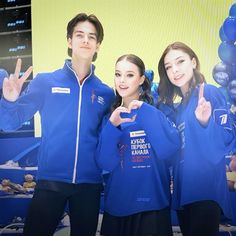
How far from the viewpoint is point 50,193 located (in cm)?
262

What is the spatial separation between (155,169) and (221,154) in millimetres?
436

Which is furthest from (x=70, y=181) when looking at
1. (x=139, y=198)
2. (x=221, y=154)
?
(x=221, y=154)

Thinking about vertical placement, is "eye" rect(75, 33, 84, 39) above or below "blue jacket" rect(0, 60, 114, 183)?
above

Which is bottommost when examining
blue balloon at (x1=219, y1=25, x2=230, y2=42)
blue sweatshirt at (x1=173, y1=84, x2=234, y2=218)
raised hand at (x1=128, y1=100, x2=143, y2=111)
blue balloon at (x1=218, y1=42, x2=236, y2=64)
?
blue sweatshirt at (x1=173, y1=84, x2=234, y2=218)

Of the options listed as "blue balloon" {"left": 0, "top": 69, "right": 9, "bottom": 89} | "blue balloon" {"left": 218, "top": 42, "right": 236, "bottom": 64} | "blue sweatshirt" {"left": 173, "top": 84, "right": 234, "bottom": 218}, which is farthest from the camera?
"blue balloon" {"left": 0, "top": 69, "right": 9, "bottom": 89}

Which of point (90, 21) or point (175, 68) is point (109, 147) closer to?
point (175, 68)

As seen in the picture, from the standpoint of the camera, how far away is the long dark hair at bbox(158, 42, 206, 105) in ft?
8.98

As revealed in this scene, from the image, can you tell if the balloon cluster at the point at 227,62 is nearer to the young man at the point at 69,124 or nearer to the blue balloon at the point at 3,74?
the young man at the point at 69,124

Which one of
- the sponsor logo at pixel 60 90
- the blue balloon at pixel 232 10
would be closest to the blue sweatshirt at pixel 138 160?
the sponsor logo at pixel 60 90

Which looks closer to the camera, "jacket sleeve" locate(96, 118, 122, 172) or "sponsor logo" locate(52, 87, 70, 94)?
"jacket sleeve" locate(96, 118, 122, 172)

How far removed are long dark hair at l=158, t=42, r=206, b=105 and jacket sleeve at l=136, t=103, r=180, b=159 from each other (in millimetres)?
150

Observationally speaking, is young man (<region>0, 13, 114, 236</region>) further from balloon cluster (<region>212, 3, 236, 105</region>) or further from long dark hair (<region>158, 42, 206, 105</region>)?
balloon cluster (<region>212, 3, 236, 105</region>)

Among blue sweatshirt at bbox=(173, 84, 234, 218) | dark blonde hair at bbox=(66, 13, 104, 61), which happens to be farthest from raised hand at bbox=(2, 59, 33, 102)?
blue sweatshirt at bbox=(173, 84, 234, 218)

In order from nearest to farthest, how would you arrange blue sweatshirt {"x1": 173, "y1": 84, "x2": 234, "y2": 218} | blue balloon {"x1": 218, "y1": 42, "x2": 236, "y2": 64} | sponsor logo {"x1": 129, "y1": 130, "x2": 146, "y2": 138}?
blue sweatshirt {"x1": 173, "y1": 84, "x2": 234, "y2": 218}
sponsor logo {"x1": 129, "y1": 130, "x2": 146, "y2": 138}
blue balloon {"x1": 218, "y1": 42, "x2": 236, "y2": 64}
